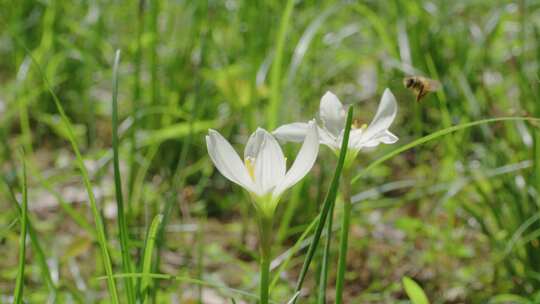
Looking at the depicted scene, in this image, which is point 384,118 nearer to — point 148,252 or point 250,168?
point 250,168

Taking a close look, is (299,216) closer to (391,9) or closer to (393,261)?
(393,261)

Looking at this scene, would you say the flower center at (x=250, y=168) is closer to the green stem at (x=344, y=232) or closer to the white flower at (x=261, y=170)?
the white flower at (x=261, y=170)

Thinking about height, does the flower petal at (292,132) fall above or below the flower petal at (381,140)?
above

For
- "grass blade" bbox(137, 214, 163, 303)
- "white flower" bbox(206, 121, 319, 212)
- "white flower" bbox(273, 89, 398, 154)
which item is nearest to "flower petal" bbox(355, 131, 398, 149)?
"white flower" bbox(273, 89, 398, 154)

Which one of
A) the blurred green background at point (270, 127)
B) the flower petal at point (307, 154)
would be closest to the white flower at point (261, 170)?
the flower petal at point (307, 154)

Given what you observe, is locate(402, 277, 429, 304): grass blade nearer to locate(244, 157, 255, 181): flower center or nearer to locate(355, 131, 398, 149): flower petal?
locate(355, 131, 398, 149): flower petal
